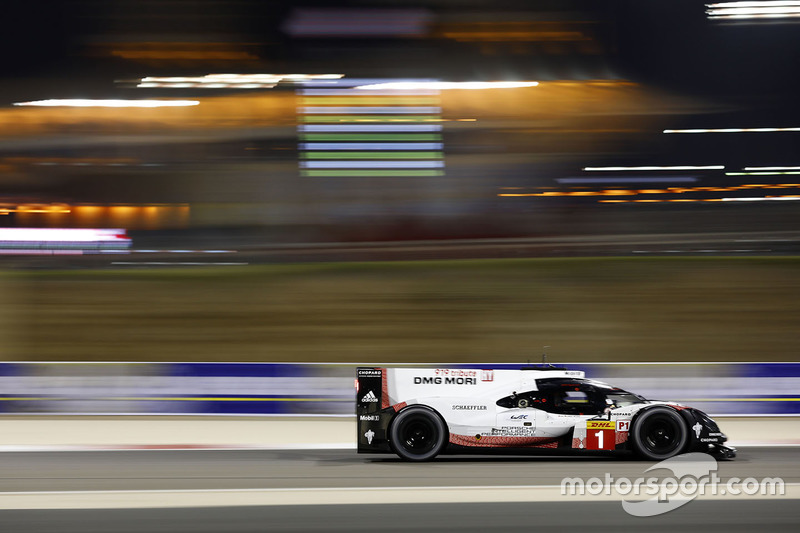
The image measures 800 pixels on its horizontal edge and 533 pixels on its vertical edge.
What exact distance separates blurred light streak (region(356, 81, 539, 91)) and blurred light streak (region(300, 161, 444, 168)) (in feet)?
10.4

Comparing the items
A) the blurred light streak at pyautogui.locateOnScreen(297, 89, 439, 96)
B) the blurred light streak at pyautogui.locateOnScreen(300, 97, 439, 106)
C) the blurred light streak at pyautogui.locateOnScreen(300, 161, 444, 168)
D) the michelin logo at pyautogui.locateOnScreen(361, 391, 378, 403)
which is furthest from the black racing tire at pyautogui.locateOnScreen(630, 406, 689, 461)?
the blurred light streak at pyautogui.locateOnScreen(297, 89, 439, 96)

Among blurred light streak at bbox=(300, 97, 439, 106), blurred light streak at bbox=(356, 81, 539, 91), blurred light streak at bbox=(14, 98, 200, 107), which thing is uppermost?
blurred light streak at bbox=(14, 98, 200, 107)

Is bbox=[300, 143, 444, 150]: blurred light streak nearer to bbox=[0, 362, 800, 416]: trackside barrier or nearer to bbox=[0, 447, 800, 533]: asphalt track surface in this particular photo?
bbox=[0, 362, 800, 416]: trackside barrier

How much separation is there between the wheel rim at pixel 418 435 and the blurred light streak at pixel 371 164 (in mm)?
20057

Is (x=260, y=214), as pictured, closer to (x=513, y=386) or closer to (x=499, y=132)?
(x=499, y=132)

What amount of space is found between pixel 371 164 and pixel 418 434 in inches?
794

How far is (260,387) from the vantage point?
1355 centimetres

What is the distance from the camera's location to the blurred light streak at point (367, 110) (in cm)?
2955

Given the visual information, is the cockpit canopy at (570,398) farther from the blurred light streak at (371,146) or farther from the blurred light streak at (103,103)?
the blurred light streak at (103,103)

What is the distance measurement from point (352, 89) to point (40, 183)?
38.7 feet

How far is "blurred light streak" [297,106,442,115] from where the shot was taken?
2955 centimetres

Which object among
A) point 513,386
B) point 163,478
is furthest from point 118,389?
point 513,386

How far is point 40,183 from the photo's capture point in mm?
30641
